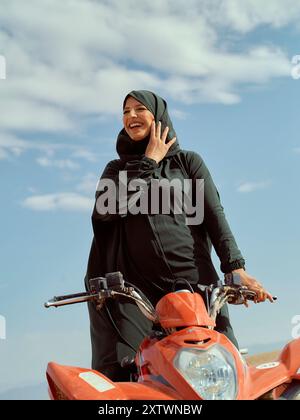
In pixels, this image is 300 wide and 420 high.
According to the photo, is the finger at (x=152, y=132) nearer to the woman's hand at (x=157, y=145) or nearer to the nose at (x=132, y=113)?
the woman's hand at (x=157, y=145)

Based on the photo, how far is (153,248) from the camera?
4.88 meters

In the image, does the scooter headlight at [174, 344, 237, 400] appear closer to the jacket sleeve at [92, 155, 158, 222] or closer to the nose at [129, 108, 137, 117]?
the jacket sleeve at [92, 155, 158, 222]

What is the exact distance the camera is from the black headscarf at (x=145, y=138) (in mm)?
5266

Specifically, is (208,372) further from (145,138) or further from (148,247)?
(145,138)

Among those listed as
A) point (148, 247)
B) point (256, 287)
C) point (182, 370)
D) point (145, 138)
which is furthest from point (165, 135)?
point (182, 370)

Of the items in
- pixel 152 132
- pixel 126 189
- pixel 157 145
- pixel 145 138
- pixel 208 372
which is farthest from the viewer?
pixel 145 138

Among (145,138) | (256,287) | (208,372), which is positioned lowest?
(208,372)

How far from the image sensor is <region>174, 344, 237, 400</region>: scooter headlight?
347 cm

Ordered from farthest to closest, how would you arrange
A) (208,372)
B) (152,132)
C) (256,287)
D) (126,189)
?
(152,132)
(126,189)
(256,287)
(208,372)

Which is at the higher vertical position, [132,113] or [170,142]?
[132,113]

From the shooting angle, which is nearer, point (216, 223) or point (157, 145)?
point (216, 223)

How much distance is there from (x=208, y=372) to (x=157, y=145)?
2.08 m
